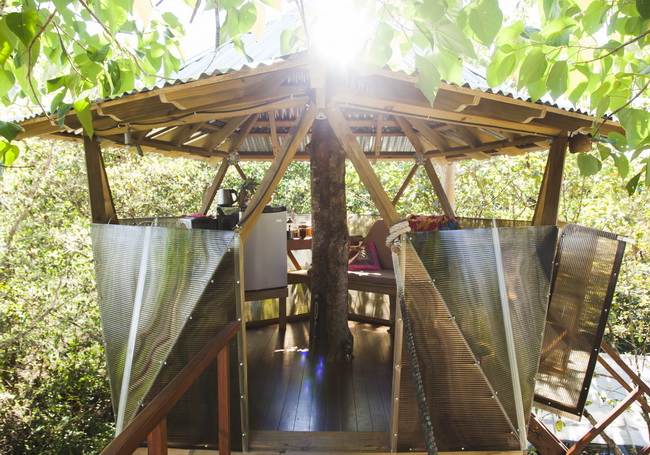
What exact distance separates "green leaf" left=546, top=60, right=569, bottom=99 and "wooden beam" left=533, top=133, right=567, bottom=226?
6.71 feet

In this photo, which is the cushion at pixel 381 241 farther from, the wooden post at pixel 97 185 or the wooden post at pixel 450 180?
the wooden post at pixel 450 180

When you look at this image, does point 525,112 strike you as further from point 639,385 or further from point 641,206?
point 641,206

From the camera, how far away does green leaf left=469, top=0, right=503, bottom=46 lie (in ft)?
4.19

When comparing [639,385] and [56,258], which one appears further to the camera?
[56,258]

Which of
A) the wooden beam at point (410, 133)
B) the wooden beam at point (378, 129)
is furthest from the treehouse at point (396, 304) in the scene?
the wooden beam at point (378, 129)

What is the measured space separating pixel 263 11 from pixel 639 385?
4.20 meters

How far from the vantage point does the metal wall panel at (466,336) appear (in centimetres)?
242

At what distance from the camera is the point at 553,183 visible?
326 centimetres

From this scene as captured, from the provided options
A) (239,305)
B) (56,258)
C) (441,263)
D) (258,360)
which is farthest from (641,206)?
(56,258)

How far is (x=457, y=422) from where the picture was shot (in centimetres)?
255

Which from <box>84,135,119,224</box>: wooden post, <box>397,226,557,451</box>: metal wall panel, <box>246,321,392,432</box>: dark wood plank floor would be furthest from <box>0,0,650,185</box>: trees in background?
<box>246,321,392,432</box>: dark wood plank floor

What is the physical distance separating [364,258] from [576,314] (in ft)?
8.07

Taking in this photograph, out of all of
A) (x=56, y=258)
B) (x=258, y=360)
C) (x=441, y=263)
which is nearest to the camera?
(x=441, y=263)

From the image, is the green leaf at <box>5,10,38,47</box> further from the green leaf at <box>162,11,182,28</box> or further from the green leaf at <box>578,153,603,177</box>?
the green leaf at <box>578,153,603,177</box>
